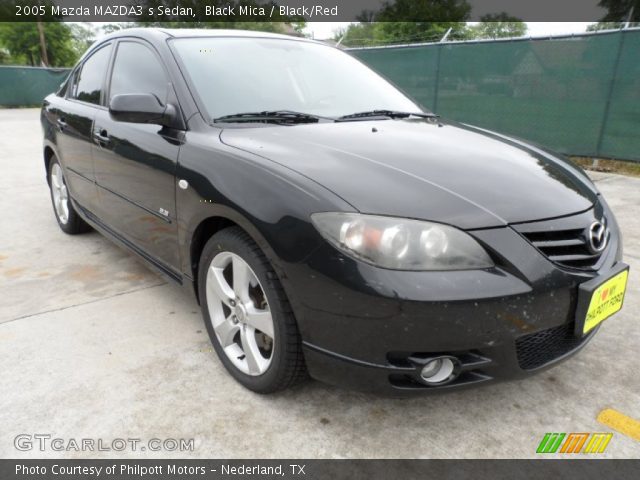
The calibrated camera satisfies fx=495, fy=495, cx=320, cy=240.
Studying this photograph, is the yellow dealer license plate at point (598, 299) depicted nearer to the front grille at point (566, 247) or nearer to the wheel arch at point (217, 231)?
the front grille at point (566, 247)

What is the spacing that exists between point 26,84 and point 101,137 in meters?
21.4

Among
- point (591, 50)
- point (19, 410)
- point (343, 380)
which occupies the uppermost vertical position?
point (591, 50)

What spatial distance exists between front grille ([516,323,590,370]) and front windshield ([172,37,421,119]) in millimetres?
1467

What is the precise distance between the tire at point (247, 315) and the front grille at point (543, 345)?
79 centimetres

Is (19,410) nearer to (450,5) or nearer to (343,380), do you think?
(343,380)

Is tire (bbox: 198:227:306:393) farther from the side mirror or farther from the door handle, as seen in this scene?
the door handle

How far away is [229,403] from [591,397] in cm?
153

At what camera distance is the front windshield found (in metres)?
2.44

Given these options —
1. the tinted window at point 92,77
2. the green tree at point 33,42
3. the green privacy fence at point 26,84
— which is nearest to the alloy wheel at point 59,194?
the tinted window at point 92,77

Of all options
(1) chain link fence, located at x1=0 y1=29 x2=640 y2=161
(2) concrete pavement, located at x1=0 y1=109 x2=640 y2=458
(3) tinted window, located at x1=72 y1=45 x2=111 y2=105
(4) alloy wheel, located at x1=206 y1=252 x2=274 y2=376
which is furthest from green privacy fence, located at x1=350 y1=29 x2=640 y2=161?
(4) alloy wheel, located at x1=206 y1=252 x2=274 y2=376

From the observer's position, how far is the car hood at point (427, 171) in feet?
5.54

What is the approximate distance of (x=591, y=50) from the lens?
22.1ft

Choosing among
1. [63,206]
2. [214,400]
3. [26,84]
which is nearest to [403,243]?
[214,400]

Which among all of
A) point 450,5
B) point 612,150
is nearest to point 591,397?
point 612,150
